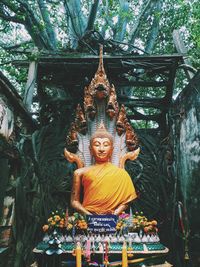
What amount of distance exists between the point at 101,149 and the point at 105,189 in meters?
0.82

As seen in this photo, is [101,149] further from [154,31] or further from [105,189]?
[154,31]

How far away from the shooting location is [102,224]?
15.4 feet

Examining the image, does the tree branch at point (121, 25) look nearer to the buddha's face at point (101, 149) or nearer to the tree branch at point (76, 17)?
the tree branch at point (76, 17)

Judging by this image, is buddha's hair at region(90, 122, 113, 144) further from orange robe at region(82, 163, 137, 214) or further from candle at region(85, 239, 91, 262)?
candle at region(85, 239, 91, 262)

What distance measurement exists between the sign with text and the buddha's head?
1712 millimetres

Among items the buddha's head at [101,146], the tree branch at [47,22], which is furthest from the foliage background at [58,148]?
the buddha's head at [101,146]

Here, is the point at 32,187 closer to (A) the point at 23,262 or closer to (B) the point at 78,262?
(A) the point at 23,262

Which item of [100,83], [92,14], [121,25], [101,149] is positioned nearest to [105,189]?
[101,149]

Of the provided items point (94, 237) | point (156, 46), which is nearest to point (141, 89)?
point (156, 46)

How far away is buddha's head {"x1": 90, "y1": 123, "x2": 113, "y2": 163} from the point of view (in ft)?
20.6

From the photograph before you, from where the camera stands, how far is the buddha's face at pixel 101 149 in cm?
627

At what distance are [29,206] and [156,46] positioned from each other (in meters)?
8.08

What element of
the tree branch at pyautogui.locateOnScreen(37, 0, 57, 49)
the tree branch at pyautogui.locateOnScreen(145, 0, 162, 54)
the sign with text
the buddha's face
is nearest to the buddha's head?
the buddha's face

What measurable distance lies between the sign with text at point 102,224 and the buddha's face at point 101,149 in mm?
1705
